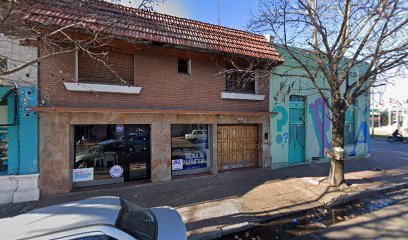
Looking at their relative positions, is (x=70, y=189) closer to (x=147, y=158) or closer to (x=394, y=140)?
(x=147, y=158)

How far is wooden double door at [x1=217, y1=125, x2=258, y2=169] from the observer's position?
30.8ft

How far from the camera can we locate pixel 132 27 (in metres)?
7.03

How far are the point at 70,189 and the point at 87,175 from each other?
0.64 m

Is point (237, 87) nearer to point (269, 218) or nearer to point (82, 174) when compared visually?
point (269, 218)

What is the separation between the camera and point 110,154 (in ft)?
25.0

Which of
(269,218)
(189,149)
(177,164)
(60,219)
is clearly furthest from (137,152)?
(60,219)

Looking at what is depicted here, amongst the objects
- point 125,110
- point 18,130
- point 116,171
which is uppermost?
point 125,110

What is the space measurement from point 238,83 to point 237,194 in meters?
4.80

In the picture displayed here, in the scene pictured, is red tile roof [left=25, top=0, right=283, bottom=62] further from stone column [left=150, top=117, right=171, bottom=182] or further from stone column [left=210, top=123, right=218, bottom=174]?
stone column [left=210, top=123, right=218, bottom=174]

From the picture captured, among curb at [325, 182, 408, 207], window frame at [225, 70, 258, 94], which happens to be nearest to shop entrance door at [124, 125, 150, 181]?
window frame at [225, 70, 258, 94]

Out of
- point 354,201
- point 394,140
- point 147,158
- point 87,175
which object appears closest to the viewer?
point 354,201

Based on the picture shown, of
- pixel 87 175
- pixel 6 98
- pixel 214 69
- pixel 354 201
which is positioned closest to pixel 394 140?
pixel 354 201

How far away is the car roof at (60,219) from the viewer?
231cm

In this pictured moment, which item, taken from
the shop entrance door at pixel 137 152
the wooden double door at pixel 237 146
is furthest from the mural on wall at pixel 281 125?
the shop entrance door at pixel 137 152
